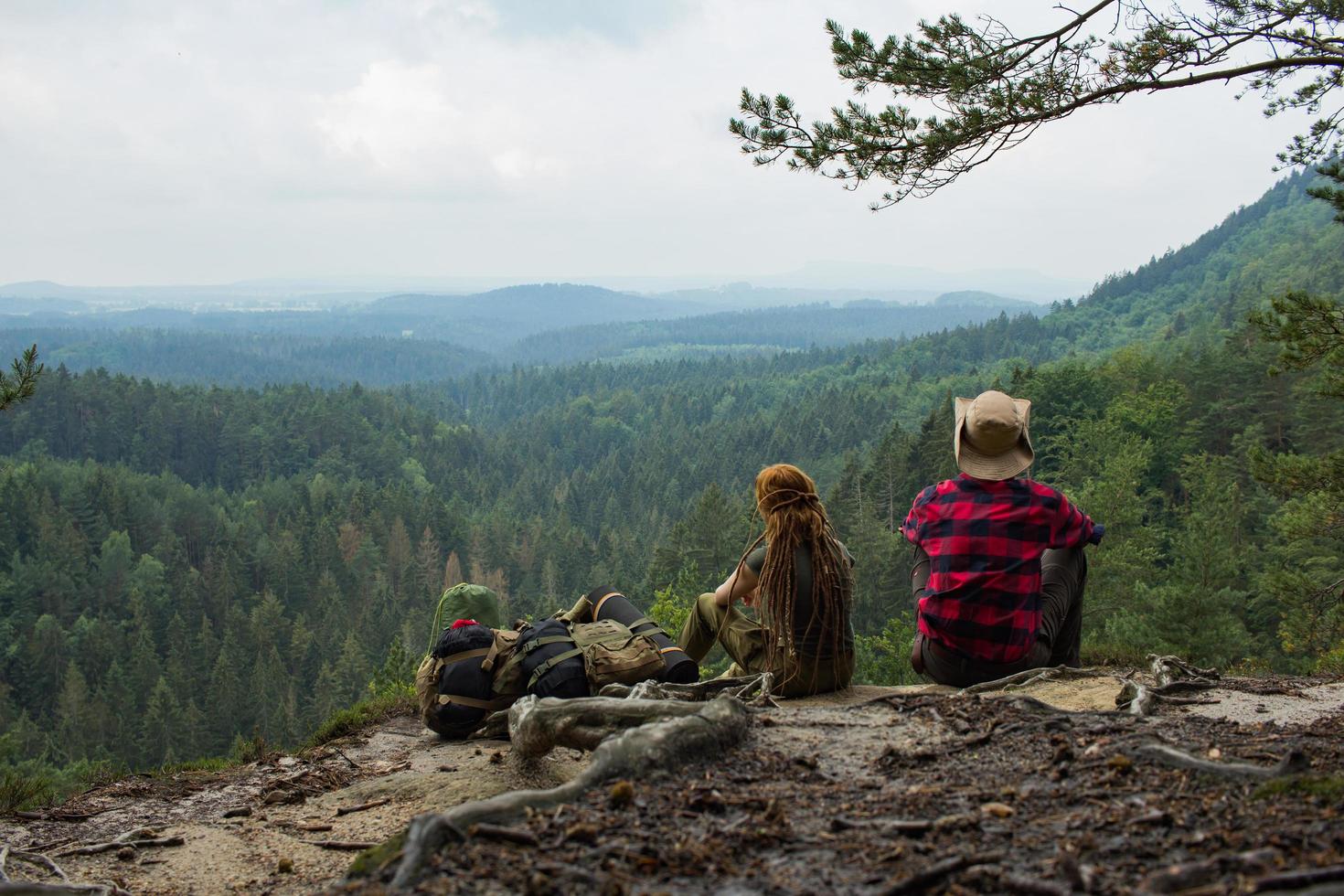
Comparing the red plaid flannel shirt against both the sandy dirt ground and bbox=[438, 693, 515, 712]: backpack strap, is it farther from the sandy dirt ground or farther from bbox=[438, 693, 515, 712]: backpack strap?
bbox=[438, 693, 515, 712]: backpack strap

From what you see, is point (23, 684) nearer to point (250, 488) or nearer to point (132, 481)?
point (132, 481)

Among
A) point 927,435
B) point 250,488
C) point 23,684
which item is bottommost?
point 23,684

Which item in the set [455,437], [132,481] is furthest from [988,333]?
[132,481]

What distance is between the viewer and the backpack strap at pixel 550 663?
5.52 meters

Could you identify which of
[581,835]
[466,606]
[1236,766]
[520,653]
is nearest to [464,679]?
[520,653]

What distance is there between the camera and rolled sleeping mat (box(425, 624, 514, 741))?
5727 mm

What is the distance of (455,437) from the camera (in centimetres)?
13050

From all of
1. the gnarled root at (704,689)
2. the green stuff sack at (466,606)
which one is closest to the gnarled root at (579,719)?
the gnarled root at (704,689)

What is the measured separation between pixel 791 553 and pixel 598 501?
4045 inches

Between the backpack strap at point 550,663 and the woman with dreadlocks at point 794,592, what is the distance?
0.89m

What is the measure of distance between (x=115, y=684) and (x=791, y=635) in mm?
63717

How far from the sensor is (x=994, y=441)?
524cm

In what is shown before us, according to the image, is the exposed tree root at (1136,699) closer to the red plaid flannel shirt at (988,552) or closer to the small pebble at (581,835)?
the red plaid flannel shirt at (988,552)

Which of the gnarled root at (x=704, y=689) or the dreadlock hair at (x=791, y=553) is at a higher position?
the dreadlock hair at (x=791, y=553)
